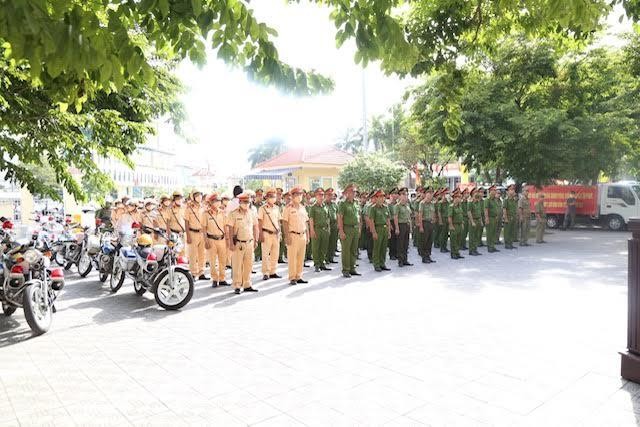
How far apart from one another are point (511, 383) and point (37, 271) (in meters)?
5.87

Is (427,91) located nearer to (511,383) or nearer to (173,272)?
(173,272)

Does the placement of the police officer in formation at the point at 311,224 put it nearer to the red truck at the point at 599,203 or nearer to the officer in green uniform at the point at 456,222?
the officer in green uniform at the point at 456,222

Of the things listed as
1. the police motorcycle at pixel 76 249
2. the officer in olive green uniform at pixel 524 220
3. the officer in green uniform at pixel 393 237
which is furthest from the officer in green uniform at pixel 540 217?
the police motorcycle at pixel 76 249

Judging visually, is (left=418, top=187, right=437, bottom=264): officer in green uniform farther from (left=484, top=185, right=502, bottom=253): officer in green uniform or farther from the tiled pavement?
the tiled pavement

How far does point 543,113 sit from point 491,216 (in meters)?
4.70

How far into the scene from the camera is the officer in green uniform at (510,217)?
15.5m

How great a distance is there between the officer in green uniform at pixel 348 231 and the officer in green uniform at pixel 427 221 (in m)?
2.46

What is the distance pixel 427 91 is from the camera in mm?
16891

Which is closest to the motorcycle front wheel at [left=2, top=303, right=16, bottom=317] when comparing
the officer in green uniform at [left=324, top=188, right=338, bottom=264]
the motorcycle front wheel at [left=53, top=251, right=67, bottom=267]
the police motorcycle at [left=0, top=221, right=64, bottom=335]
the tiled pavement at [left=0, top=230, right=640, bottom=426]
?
the tiled pavement at [left=0, top=230, right=640, bottom=426]

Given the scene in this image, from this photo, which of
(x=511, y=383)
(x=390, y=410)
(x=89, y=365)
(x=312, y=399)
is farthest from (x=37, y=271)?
(x=511, y=383)

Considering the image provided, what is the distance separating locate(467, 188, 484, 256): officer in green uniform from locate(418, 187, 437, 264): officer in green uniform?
3.85 feet

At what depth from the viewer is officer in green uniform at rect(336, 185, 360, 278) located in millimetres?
10695

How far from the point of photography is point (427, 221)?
13141mm

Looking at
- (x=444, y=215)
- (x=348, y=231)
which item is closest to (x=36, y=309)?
(x=348, y=231)
